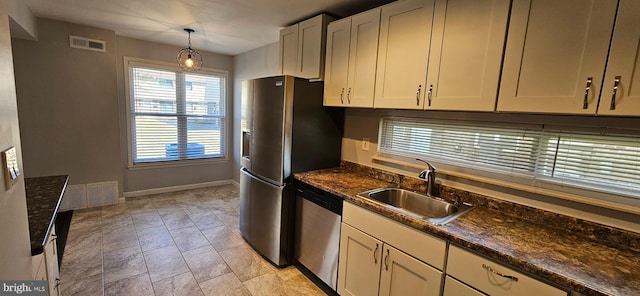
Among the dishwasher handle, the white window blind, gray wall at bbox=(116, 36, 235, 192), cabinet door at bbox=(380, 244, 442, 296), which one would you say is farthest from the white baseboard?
the white window blind

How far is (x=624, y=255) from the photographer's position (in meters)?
1.30

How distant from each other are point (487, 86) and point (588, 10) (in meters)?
0.49

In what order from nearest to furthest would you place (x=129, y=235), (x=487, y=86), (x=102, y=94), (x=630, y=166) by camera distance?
(x=630, y=166) → (x=487, y=86) → (x=129, y=235) → (x=102, y=94)

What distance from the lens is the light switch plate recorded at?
2.84 ft

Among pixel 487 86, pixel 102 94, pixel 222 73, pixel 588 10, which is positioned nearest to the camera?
pixel 588 10

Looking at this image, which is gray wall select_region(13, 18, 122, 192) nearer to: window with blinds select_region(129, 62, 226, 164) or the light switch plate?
window with blinds select_region(129, 62, 226, 164)

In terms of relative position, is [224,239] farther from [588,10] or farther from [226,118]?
[588,10]

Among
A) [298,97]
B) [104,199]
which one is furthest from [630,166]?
[104,199]

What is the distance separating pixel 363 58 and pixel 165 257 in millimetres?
2565

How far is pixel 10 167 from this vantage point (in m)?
0.91

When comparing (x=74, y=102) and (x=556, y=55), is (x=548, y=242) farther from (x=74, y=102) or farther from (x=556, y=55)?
(x=74, y=102)

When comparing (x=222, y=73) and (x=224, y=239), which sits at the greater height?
(x=222, y=73)

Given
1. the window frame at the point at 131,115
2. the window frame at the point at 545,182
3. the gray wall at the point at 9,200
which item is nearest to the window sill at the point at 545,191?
the window frame at the point at 545,182

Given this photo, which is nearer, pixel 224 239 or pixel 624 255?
pixel 624 255
